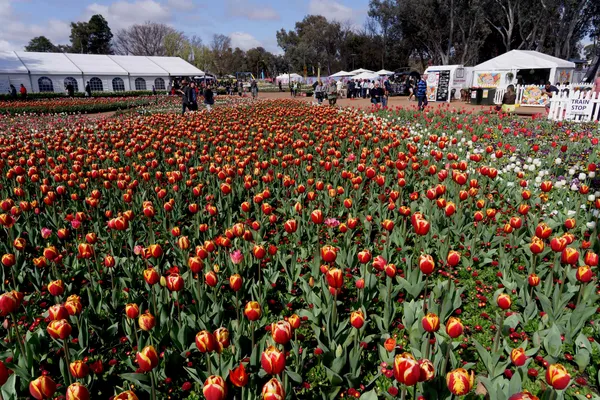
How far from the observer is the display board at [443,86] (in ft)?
93.1

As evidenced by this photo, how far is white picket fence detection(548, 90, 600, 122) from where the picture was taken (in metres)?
13.7

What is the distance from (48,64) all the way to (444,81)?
3613 centimetres

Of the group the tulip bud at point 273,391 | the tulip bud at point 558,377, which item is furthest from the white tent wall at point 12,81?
the tulip bud at point 558,377

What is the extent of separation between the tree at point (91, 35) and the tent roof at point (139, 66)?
42449mm

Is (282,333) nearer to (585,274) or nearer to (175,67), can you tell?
(585,274)

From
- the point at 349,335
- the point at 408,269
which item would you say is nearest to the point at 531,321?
the point at 408,269

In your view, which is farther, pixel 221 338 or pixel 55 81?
pixel 55 81

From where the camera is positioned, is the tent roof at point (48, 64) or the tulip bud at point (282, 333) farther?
the tent roof at point (48, 64)

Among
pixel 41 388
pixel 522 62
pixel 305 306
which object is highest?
pixel 522 62

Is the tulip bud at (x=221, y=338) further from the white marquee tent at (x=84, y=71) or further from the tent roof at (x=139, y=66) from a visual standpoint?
the tent roof at (x=139, y=66)

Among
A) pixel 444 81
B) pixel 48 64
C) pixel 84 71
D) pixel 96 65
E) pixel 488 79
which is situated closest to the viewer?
pixel 488 79

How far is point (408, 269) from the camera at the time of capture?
12.6 feet

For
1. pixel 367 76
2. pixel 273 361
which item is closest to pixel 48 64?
pixel 367 76

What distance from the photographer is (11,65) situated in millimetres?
36750
